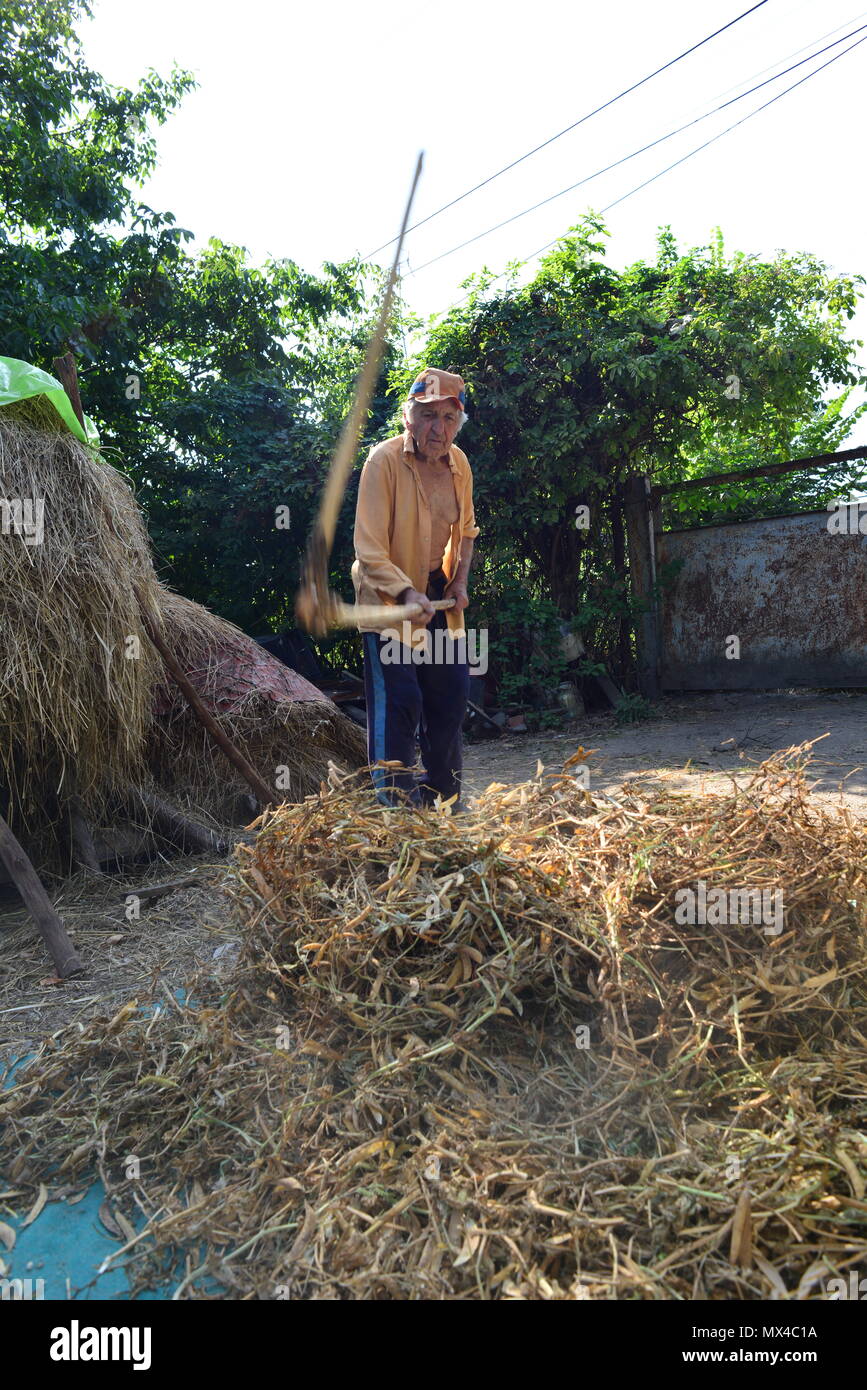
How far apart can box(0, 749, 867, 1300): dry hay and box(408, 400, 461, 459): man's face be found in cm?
162

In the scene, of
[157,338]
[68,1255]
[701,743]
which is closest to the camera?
[68,1255]

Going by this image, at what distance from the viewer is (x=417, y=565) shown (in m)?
3.63

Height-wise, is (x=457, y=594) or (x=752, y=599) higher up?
(x=752, y=599)

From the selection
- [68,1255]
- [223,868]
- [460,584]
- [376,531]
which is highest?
[376,531]

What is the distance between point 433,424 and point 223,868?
1913mm

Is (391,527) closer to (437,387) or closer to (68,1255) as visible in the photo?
(437,387)

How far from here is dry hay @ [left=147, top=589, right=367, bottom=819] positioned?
15.2 feet

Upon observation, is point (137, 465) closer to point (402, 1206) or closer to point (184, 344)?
point (184, 344)

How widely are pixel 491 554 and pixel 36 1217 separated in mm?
7053

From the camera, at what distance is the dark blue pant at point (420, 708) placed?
3451mm

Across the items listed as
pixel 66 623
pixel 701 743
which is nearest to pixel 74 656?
pixel 66 623

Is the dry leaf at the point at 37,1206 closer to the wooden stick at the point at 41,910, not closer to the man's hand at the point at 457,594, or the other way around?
the wooden stick at the point at 41,910

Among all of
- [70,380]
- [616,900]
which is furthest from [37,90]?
[616,900]

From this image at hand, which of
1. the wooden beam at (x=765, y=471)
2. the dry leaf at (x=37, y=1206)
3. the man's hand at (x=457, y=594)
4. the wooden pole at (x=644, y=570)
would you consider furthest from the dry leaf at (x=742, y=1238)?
the wooden pole at (x=644, y=570)
